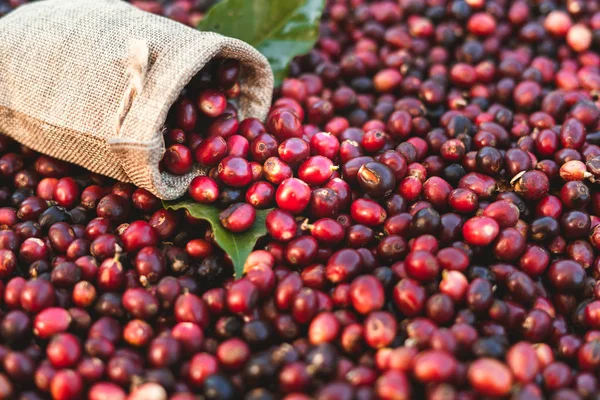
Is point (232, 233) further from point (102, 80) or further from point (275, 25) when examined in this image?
point (275, 25)

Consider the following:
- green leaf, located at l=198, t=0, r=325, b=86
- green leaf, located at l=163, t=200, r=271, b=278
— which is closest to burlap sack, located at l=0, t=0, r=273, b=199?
green leaf, located at l=163, t=200, r=271, b=278

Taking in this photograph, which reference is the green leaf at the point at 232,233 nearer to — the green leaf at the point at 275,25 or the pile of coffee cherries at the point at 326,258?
the pile of coffee cherries at the point at 326,258

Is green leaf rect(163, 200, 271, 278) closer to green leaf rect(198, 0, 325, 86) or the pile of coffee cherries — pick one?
the pile of coffee cherries

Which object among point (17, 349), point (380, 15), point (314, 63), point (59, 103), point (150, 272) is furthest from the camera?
point (380, 15)

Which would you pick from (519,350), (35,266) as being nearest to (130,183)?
(35,266)

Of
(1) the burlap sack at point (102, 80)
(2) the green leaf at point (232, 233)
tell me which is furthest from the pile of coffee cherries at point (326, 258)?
(1) the burlap sack at point (102, 80)

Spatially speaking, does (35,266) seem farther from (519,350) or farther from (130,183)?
(519,350)

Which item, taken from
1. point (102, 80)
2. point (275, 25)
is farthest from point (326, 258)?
point (275, 25)
